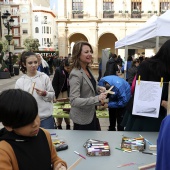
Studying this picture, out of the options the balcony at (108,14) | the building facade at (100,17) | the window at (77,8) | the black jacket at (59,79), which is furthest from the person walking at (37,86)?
the balcony at (108,14)

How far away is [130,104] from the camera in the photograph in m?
2.58

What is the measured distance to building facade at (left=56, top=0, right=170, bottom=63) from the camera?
1258 inches

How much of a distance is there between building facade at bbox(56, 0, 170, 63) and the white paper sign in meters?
29.7

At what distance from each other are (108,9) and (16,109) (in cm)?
3336

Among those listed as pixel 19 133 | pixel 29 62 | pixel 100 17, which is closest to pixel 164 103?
pixel 19 133

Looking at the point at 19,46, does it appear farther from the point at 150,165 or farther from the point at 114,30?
the point at 150,165

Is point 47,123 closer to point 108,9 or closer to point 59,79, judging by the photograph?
point 59,79

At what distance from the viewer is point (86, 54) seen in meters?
2.69

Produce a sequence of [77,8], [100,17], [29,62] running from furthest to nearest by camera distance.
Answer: [77,8] < [100,17] < [29,62]

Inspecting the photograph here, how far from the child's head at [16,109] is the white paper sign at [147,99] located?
53.8 inches

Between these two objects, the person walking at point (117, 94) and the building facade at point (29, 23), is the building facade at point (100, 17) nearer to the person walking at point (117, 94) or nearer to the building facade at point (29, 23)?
the person walking at point (117, 94)

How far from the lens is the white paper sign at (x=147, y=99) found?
2334mm

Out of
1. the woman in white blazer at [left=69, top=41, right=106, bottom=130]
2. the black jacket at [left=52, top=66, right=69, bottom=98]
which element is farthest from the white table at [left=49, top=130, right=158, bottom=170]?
the black jacket at [left=52, top=66, right=69, bottom=98]

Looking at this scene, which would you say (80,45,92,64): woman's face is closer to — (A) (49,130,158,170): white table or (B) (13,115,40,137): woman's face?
(A) (49,130,158,170): white table
